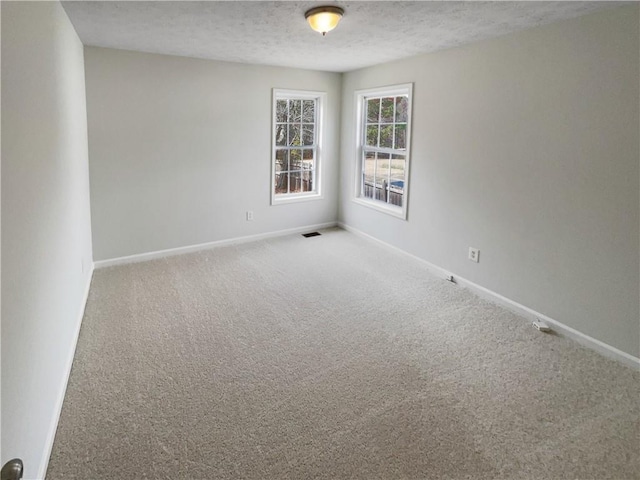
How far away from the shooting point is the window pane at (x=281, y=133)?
17.6ft

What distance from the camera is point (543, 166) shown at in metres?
3.10

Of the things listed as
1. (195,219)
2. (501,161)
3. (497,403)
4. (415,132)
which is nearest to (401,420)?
(497,403)

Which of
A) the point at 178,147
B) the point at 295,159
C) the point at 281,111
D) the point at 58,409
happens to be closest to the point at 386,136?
the point at 295,159

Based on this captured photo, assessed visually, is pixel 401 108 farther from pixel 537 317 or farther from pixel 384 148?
pixel 537 317

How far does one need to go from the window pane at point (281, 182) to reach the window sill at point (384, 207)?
3.24ft

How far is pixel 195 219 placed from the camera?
486 cm

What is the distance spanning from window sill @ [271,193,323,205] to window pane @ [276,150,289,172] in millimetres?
377

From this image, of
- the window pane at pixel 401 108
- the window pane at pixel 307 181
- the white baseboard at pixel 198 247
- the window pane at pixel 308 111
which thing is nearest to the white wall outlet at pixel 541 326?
the window pane at pixel 401 108

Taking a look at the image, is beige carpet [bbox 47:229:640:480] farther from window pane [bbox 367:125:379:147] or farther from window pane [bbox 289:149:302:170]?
window pane [bbox 289:149:302:170]

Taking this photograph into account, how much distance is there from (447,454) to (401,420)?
286 millimetres

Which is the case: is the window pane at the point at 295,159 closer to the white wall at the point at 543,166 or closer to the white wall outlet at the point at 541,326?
the white wall at the point at 543,166

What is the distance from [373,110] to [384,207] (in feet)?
4.10

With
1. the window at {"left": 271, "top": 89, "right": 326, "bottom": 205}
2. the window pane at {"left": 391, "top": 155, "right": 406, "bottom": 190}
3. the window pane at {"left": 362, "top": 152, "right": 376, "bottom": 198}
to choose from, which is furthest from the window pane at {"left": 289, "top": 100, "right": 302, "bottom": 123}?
the window pane at {"left": 391, "top": 155, "right": 406, "bottom": 190}

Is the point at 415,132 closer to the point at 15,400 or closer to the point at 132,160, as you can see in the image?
the point at 132,160
